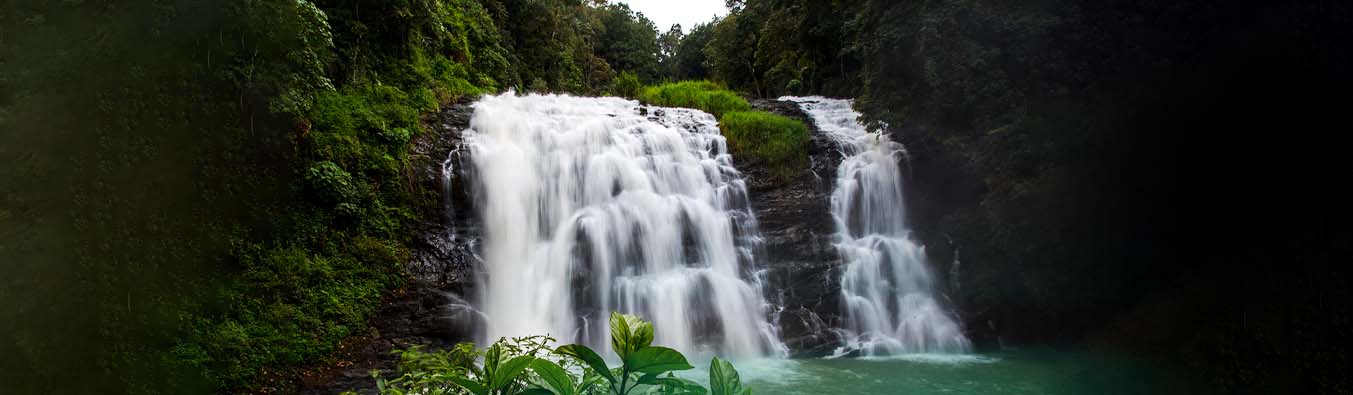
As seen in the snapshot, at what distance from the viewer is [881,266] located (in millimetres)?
8930

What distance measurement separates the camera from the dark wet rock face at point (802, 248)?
324 inches

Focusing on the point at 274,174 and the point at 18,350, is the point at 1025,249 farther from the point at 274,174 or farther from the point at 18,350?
the point at 18,350

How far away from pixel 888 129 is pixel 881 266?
2.02 metres

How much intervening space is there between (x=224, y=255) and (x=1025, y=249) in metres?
9.44

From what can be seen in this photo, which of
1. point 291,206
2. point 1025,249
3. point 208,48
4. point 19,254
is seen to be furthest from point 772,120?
point 19,254

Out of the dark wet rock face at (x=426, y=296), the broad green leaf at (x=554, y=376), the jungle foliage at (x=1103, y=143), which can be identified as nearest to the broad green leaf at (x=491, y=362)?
the broad green leaf at (x=554, y=376)

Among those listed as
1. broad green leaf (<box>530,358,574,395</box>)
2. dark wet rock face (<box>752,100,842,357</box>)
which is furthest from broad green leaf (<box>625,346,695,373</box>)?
dark wet rock face (<box>752,100,842,357</box>)

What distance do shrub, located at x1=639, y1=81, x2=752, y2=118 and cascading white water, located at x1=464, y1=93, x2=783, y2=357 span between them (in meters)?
2.04

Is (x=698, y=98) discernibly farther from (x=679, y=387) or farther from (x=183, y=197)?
(x=679, y=387)

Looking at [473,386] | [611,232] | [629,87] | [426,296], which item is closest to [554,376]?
[473,386]

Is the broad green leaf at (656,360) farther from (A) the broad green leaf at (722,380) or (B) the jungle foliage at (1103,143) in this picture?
(B) the jungle foliage at (1103,143)

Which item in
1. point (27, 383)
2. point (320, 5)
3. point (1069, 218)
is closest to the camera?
point (27, 383)

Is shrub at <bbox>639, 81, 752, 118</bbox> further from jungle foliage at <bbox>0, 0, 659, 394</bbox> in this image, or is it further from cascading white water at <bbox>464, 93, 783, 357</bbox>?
jungle foliage at <bbox>0, 0, 659, 394</bbox>

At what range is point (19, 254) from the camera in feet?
19.1
